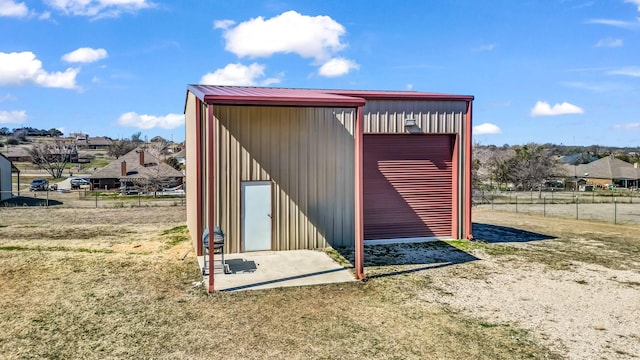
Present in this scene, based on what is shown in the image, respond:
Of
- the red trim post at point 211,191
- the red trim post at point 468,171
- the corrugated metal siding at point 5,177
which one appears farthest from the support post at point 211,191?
the corrugated metal siding at point 5,177

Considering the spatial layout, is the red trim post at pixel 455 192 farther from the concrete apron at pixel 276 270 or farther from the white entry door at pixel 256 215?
the white entry door at pixel 256 215

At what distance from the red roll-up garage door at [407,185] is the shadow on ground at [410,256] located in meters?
0.55

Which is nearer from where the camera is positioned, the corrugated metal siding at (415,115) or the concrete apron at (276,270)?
the concrete apron at (276,270)

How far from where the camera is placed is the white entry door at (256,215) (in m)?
10.1

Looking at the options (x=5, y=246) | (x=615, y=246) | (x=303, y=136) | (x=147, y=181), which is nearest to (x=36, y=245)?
(x=5, y=246)

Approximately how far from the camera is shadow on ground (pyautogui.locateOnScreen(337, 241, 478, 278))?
895 cm

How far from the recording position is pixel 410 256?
9.95m

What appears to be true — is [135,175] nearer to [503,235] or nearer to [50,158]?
[50,158]

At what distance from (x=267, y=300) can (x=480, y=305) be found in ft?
11.0

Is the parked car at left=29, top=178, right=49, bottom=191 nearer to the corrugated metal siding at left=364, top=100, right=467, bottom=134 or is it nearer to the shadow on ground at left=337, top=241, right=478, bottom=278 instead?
the corrugated metal siding at left=364, top=100, right=467, bottom=134

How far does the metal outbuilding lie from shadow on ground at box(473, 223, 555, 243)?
46.9 inches

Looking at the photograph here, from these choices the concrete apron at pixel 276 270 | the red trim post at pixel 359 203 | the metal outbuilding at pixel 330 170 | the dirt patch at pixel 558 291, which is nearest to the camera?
the dirt patch at pixel 558 291

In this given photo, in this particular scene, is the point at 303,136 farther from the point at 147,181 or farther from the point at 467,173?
the point at 147,181

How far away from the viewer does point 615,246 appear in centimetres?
1174
